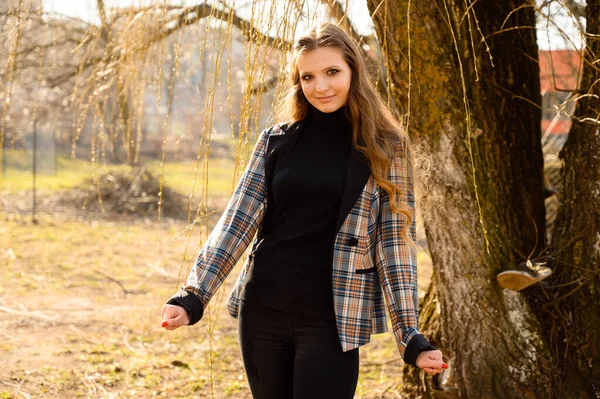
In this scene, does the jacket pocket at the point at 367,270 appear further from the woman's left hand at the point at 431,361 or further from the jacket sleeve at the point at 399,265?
the woman's left hand at the point at 431,361

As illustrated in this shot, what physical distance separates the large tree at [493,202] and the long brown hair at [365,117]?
27.4 inches

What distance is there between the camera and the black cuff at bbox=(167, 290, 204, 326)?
1.93m

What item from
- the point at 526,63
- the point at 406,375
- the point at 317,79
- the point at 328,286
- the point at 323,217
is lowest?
the point at 406,375

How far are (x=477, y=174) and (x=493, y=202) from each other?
0.15 meters

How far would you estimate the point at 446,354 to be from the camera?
3.16 m

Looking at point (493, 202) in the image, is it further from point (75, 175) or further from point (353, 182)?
point (75, 175)

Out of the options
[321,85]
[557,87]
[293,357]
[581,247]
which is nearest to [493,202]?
[581,247]

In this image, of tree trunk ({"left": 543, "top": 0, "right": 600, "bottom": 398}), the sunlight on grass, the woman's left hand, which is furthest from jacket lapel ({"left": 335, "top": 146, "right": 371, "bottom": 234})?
the sunlight on grass

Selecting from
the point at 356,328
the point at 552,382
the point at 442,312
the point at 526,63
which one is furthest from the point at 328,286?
the point at 526,63

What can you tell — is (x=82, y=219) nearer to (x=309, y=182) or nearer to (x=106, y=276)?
(x=106, y=276)

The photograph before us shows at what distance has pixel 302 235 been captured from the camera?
203cm

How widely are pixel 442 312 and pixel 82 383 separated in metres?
2.02

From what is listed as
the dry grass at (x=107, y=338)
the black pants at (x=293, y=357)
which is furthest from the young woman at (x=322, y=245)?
the dry grass at (x=107, y=338)

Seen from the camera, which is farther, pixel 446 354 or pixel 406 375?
pixel 406 375
